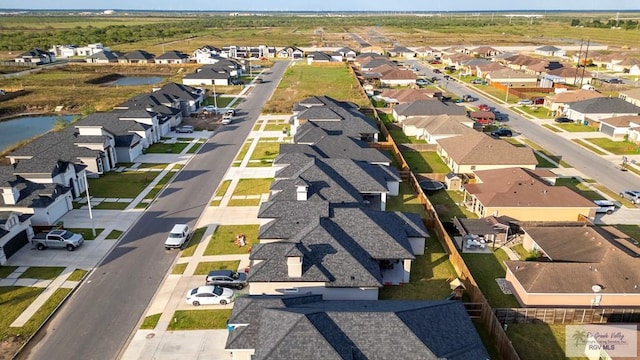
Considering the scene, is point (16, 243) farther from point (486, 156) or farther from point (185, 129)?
point (486, 156)

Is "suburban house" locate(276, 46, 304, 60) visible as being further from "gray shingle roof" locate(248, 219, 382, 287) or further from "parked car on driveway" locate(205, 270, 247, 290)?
"parked car on driveway" locate(205, 270, 247, 290)

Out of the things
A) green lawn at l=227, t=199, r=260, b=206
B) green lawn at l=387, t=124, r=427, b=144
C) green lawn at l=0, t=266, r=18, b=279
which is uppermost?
green lawn at l=387, t=124, r=427, b=144

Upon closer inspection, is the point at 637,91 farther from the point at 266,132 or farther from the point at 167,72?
the point at 167,72

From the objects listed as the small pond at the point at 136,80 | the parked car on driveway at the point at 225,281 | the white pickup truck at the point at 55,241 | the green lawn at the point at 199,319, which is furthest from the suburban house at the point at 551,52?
the white pickup truck at the point at 55,241

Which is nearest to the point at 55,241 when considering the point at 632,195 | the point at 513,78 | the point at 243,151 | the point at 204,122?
the point at 243,151

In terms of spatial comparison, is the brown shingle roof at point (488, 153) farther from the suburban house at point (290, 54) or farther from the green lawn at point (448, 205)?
the suburban house at point (290, 54)

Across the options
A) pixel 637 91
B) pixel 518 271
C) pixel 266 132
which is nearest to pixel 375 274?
pixel 518 271

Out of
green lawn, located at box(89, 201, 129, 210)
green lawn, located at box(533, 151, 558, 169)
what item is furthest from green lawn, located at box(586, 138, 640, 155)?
green lawn, located at box(89, 201, 129, 210)
